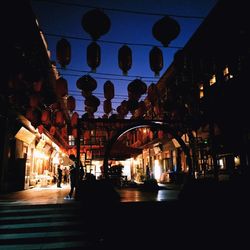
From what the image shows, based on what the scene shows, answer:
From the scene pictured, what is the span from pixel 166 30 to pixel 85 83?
15.4 ft

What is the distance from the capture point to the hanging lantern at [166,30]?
8070 millimetres

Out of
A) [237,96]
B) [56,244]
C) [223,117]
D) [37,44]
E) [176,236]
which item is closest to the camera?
[56,244]

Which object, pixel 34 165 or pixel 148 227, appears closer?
pixel 148 227

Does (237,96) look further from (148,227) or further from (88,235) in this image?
(88,235)

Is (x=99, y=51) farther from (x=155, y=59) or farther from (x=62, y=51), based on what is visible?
(x=155, y=59)

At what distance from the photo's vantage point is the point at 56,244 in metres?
6.24

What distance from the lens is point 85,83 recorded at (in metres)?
11.1

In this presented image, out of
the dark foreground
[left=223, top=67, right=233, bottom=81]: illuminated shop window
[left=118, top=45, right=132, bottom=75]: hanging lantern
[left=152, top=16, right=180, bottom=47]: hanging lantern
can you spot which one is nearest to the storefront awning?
[left=118, top=45, right=132, bottom=75]: hanging lantern

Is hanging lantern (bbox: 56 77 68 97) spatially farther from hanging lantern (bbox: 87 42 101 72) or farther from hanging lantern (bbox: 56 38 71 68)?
hanging lantern (bbox: 87 42 101 72)

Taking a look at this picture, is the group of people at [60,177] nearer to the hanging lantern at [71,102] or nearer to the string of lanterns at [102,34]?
Result: the hanging lantern at [71,102]

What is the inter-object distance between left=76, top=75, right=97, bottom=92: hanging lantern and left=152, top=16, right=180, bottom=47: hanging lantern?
4.12 metres

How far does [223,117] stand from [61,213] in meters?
12.4

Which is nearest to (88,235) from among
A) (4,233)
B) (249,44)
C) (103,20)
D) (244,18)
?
(4,233)

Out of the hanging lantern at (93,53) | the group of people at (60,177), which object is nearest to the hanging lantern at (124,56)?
the hanging lantern at (93,53)
